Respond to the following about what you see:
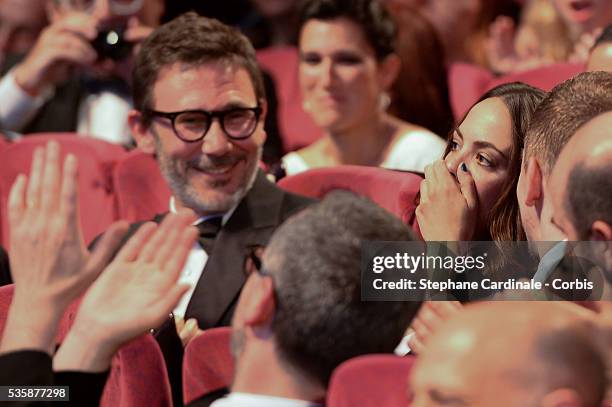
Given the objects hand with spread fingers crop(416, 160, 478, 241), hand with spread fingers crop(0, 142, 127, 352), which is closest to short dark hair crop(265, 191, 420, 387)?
hand with spread fingers crop(0, 142, 127, 352)

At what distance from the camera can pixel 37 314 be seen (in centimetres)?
159

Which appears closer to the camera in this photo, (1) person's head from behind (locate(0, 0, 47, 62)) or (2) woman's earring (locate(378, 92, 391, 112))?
(2) woman's earring (locate(378, 92, 391, 112))

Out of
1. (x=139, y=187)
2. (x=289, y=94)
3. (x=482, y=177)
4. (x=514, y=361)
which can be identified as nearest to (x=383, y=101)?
(x=289, y=94)

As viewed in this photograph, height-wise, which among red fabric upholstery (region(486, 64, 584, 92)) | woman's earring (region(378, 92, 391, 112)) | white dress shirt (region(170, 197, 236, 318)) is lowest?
white dress shirt (region(170, 197, 236, 318))

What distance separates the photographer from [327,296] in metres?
1.46

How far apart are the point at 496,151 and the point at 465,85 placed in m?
1.41

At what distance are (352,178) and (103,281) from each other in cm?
97

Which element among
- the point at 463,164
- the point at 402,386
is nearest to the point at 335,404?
the point at 402,386

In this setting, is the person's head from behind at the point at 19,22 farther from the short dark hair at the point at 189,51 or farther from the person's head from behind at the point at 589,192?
the person's head from behind at the point at 589,192

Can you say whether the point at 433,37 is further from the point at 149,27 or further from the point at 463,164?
the point at 463,164

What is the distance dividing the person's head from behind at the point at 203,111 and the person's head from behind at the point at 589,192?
113 cm

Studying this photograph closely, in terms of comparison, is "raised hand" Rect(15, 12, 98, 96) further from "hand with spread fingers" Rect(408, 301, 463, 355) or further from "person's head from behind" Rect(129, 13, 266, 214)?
"hand with spread fingers" Rect(408, 301, 463, 355)

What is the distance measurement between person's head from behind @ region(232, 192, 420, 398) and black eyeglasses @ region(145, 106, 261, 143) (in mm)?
1110

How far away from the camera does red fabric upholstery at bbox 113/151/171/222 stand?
292 cm
